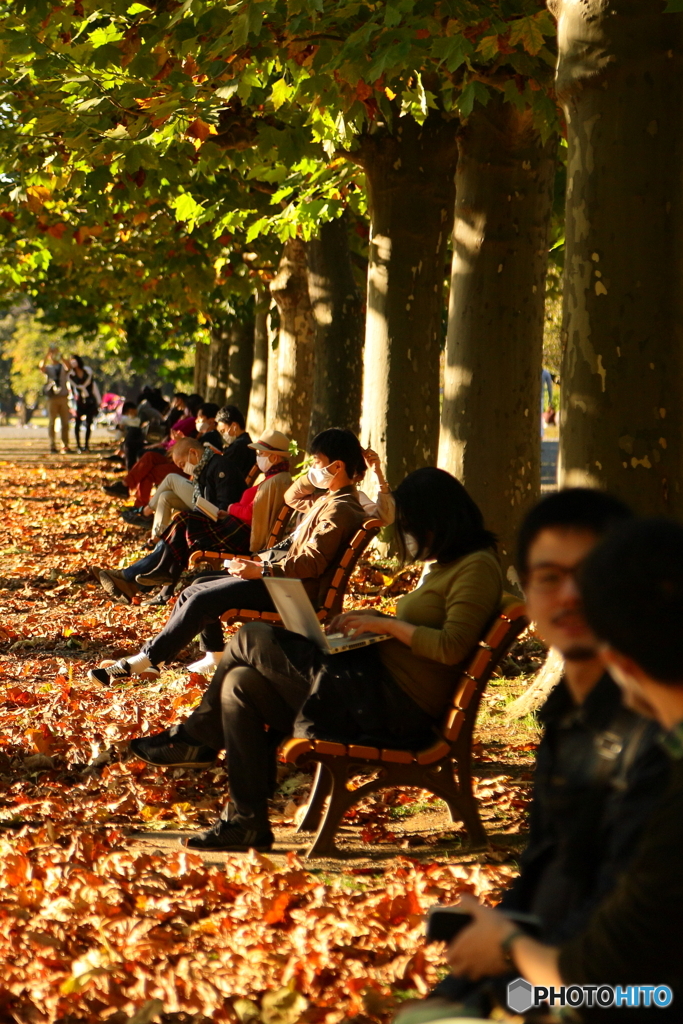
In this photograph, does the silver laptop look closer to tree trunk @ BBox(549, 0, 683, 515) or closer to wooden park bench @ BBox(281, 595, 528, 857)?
wooden park bench @ BBox(281, 595, 528, 857)

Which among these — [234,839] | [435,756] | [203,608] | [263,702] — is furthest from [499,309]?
[234,839]

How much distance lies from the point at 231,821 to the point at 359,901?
78 cm

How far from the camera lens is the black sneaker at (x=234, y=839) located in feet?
16.0

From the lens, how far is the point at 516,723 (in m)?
6.68

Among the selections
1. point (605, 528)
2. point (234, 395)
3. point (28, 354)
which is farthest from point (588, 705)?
point (28, 354)

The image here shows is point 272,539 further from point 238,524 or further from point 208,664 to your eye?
point 208,664

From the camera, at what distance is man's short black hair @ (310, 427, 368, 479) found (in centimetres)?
722

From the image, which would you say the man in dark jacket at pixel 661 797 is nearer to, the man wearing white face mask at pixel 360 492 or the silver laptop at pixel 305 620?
the silver laptop at pixel 305 620

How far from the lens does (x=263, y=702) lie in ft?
16.4

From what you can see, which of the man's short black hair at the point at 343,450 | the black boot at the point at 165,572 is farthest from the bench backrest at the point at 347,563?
the black boot at the point at 165,572

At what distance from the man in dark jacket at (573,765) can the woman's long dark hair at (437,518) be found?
1.96 m

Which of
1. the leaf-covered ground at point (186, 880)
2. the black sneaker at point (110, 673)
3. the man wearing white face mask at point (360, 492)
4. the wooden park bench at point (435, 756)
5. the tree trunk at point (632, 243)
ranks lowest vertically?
the leaf-covered ground at point (186, 880)

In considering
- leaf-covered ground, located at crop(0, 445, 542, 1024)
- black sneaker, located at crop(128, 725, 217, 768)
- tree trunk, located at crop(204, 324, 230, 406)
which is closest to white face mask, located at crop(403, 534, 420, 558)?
leaf-covered ground, located at crop(0, 445, 542, 1024)

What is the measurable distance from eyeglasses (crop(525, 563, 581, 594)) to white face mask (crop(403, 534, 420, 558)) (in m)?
2.08
